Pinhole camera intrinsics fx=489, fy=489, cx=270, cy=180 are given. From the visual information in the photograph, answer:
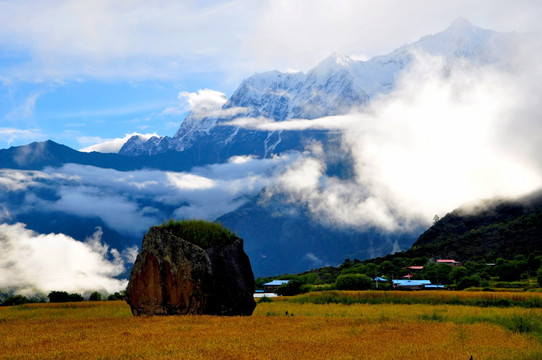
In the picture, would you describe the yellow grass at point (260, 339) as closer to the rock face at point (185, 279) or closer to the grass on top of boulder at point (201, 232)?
the rock face at point (185, 279)

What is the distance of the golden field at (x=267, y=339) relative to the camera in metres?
20.7

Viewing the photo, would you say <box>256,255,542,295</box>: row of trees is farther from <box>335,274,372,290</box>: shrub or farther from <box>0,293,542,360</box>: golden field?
<box>0,293,542,360</box>: golden field

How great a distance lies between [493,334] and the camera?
27609 mm

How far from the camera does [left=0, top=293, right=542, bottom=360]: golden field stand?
67.8 ft

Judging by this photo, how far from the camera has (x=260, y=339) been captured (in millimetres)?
24156

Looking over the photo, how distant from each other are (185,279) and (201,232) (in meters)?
4.32

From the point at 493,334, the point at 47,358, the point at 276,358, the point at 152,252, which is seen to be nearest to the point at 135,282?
the point at 152,252

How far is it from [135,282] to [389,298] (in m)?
33.3

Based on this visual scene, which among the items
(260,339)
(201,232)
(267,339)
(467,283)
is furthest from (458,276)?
(260,339)

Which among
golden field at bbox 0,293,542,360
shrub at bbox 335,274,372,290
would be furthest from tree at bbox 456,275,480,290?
golden field at bbox 0,293,542,360

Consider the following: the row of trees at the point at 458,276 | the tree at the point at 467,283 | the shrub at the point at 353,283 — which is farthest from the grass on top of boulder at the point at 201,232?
the tree at the point at 467,283

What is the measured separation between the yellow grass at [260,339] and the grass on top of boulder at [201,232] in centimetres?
603

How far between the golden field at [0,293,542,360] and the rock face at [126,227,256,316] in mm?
2168

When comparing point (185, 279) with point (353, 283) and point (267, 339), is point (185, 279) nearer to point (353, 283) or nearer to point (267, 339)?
point (267, 339)
